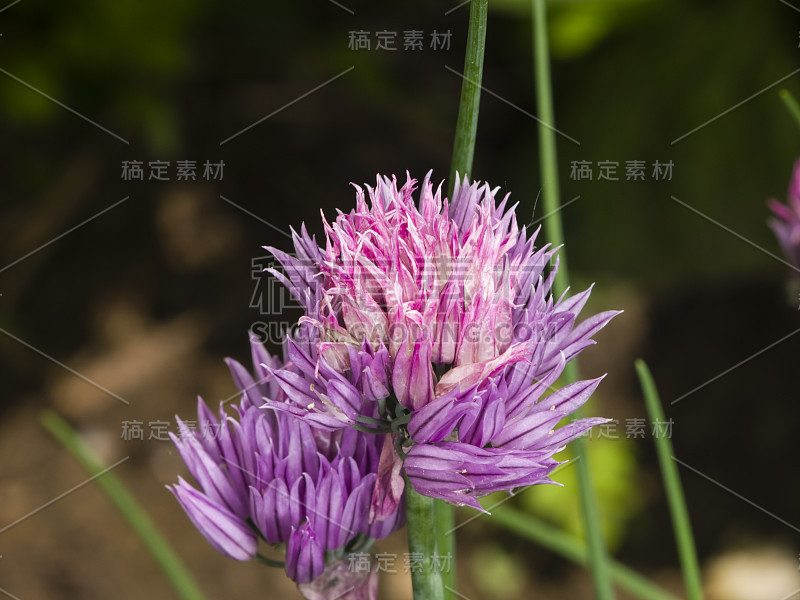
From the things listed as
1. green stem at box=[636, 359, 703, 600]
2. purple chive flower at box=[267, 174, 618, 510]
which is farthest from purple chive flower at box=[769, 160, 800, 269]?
purple chive flower at box=[267, 174, 618, 510]

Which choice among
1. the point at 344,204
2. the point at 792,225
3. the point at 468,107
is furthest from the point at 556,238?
the point at 344,204

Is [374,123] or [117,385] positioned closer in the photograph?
[117,385]

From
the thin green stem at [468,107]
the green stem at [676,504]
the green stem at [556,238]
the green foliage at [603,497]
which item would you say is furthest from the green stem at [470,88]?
the green foliage at [603,497]

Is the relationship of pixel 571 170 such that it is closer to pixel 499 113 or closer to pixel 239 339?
pixel 499 113

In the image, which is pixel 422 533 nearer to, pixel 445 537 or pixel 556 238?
pixel 445 537

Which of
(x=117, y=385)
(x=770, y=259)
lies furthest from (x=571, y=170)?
(x=117, y=385)

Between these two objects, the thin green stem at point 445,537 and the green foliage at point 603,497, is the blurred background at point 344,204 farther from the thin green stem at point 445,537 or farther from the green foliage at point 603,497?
the thin green stem at point 445,537
